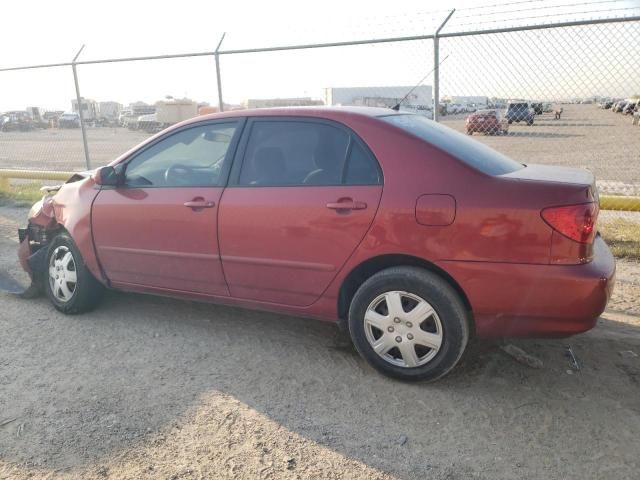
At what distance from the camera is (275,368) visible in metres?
3.61

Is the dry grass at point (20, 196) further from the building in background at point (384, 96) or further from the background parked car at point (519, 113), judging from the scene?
the background parked car at point (519, 113)

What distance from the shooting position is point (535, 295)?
9.75ft

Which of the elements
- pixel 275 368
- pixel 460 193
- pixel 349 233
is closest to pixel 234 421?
pixel 275 368

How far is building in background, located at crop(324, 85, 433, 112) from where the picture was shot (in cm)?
649

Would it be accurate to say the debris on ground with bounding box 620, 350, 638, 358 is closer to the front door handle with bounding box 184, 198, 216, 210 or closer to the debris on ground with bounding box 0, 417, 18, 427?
the front door handle with bounding box 184, 198, 216, 210

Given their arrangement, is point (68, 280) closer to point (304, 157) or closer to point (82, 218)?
point (82, 218)

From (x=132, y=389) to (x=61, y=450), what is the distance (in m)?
A: 0.61

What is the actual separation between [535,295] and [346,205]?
1163 mm

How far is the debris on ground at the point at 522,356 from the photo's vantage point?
3.53 metres

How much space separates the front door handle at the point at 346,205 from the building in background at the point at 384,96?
3.02 m

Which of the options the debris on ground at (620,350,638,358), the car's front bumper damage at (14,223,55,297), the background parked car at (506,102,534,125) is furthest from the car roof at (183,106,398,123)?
the background parked car at (506,102,534,125)

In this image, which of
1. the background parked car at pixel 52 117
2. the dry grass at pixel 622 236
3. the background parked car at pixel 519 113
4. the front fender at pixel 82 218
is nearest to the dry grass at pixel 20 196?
the front fender at pixel 82 218

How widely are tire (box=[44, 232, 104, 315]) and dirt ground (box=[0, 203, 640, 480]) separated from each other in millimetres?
246

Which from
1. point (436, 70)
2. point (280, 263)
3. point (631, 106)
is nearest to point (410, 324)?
point (280, 263)
